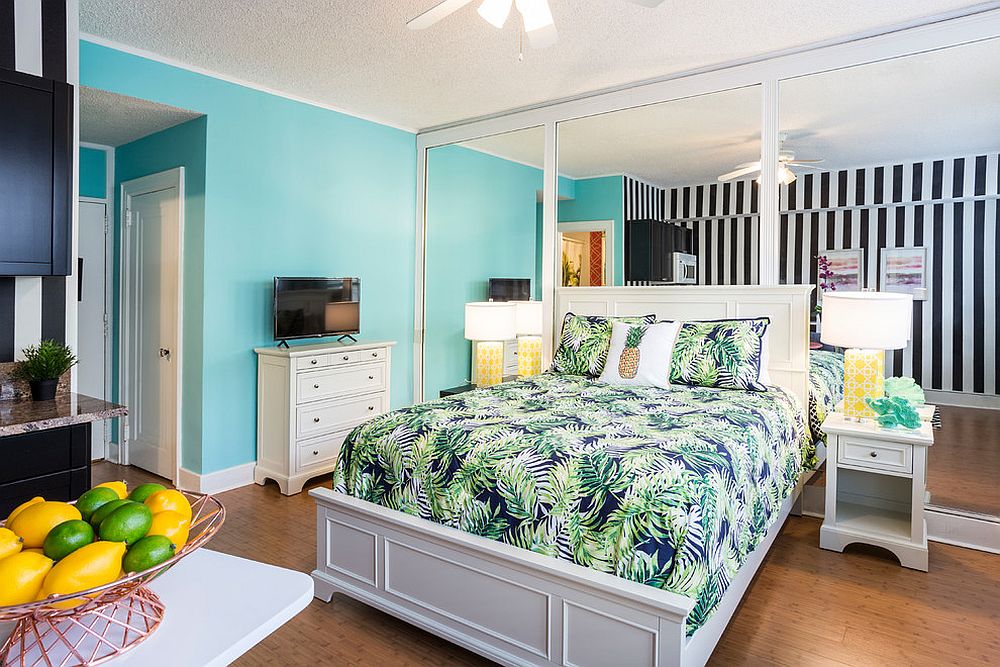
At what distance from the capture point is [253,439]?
14.3ft

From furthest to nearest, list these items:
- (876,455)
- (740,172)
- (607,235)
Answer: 1. (607,235)
2. (740,172)
3. (876,455)

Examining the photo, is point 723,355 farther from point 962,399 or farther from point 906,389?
point 962,399

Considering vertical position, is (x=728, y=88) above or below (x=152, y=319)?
above

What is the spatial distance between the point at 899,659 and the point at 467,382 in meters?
3.65

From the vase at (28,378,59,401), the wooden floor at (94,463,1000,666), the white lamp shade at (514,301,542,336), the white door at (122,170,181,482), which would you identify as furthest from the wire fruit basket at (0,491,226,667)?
the white lamp shade at (514,301,542,336)

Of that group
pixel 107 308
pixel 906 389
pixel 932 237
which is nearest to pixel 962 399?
pixel 906 389

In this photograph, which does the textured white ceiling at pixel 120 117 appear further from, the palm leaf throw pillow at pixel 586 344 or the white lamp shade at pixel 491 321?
the palm leaf throw pillow at pixel 586 344

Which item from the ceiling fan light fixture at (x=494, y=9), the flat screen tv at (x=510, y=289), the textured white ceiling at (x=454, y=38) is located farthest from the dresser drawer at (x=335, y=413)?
the ceiling fan light fixture at (x=494, y=9)

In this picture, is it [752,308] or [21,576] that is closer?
[21,576]

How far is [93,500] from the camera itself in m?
0.89

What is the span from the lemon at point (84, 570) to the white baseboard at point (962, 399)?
3678mm

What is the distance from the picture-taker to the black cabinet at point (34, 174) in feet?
7.79

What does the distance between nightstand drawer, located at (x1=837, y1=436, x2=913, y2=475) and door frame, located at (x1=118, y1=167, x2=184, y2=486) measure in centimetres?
412

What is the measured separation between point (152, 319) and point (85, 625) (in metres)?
4.23
